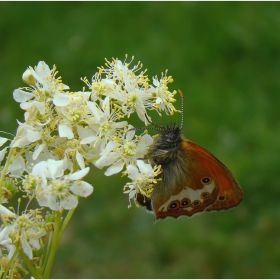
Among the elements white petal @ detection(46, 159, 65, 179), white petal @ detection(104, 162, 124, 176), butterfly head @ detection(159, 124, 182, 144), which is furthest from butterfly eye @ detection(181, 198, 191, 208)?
white petal @ detection(46, 159, 65, 179)

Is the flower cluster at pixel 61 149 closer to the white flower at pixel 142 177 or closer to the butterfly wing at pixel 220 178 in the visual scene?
the white flower at pixel 142 177

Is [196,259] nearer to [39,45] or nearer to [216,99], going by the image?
[216,99]

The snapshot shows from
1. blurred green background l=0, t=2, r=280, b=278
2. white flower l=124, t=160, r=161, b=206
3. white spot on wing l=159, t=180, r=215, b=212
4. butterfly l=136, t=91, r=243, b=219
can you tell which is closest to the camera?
white flower l=124, t=160, r=161, b=206

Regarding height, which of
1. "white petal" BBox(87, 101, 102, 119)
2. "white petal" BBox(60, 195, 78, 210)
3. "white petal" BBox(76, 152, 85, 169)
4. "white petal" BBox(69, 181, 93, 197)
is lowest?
"white petal" BBox(60, 195, 78, 210)

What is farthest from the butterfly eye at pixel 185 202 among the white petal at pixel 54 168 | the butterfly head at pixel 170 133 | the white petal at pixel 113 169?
the white petal at pixel 54 168

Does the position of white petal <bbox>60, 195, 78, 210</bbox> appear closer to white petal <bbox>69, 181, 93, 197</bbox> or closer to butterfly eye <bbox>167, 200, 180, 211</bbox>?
white petal <bbox>69, 181, 93, 197</bbox>

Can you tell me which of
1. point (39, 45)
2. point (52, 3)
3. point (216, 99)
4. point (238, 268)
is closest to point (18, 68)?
point (39, 45)
